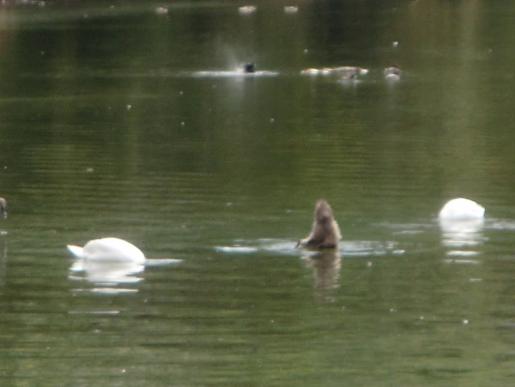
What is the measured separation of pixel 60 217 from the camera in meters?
19.8

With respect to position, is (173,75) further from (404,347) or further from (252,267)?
(404,347)

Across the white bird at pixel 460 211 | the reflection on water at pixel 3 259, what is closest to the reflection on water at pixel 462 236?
the white bird at pixel 460 211

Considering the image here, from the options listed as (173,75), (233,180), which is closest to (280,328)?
(233,180)

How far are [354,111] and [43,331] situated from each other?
2130cm

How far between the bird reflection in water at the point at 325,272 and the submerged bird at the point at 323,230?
0.09 metres

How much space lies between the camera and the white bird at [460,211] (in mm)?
18828

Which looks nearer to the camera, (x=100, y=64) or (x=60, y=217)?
(x=60, y=217)

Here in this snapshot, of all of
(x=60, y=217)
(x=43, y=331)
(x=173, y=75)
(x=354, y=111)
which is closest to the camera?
(x=43, y=331)

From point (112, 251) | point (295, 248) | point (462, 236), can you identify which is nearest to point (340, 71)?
point (462, 236)

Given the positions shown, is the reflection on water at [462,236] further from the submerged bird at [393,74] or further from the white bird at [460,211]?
the submerged bird at [393,74]

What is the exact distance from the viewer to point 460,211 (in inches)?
741

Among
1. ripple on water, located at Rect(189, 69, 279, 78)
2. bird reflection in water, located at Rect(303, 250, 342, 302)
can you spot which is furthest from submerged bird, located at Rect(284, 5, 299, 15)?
bird reflection in water, located at Rect(303, 250, 342, 302)

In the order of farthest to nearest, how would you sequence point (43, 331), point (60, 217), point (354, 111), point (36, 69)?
point (36, 69) < point (354, 111) < point (60, 217) < point (43, 331)

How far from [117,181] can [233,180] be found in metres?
1.42
